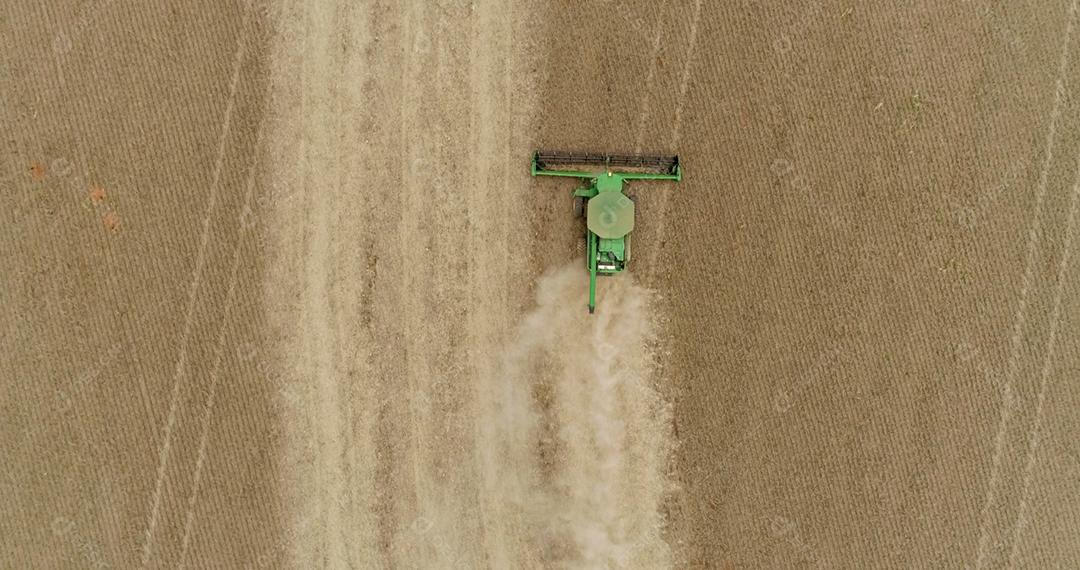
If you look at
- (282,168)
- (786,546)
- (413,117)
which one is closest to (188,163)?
(282,168)

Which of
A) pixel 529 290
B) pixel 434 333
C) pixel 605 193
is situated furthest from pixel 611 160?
pixel 434 333

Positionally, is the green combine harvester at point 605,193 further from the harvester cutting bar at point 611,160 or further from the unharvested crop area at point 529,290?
the unharvested crop area at point 529,290

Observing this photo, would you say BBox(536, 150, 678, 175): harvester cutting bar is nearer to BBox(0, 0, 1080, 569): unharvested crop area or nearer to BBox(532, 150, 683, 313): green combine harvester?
BBox(532, 150, 683, 313): green combine harvester

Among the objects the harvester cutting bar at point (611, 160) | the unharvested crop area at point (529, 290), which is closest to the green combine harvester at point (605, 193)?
the harvester cutting bar at point (611, 160)

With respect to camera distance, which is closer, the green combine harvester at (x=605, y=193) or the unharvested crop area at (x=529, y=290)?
the green combine harvester at (x=605, y=193)

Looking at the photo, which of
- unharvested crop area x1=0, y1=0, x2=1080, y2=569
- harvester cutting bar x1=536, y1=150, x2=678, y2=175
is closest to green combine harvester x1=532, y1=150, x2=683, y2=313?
harvester cutting bar x1=536, y1=150, x2=678, y2=175

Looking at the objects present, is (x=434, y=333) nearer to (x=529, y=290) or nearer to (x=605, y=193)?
(x=529, y=290)
